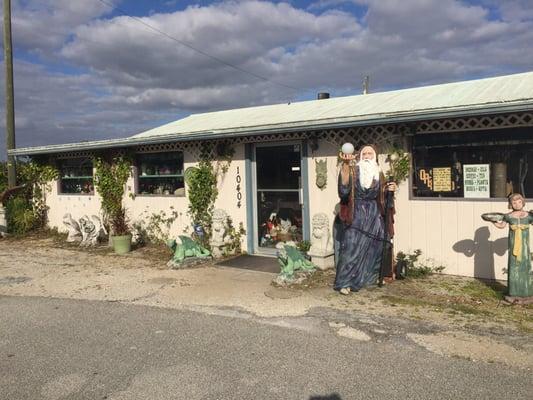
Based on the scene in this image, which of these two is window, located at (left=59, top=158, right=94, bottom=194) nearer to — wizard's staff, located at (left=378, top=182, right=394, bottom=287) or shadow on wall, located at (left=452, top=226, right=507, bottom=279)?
wizard's staff, located at (left=378, top=182, right=394, bottom=287)

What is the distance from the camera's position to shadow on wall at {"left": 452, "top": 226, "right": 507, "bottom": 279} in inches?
257

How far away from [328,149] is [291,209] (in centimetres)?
136

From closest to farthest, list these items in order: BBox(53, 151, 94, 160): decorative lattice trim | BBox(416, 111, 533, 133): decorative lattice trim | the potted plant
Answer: BBox(416, 111, 533, 133): decorative lattice trim
the potted plant
BBox(53, 151, 94, 160): decorative lattice trim

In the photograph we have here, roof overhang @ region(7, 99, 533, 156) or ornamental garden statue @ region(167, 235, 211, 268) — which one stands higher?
roof overhang @ region(7, 99, 533, 156)

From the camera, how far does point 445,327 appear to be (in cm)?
481

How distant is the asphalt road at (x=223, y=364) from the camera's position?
3578 mm

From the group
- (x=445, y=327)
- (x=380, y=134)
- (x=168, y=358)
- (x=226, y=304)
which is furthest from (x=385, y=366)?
(x=380, y=134)

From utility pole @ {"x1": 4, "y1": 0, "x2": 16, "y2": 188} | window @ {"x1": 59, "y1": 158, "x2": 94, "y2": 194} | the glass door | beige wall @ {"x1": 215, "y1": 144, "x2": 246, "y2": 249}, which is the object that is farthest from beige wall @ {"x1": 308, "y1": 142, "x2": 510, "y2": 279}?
utility pole @ {"x1": 4, "y1": 0, "x2": 16, "y2": 188}

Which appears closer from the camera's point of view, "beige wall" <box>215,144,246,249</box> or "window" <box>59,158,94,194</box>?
"beige wall" <box>215,144,246,249</box>

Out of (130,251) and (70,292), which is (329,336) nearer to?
(70,292)

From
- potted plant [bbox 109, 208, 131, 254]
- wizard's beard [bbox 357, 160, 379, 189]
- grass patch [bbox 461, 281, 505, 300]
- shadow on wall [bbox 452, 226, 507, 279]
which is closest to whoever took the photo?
grass patch [bbox 461, 281, 505, 300]

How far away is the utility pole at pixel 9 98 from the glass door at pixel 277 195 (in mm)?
8466

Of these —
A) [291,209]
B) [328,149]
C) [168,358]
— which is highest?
[328,149]

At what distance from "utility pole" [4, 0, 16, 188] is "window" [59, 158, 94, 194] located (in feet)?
5.12
